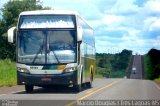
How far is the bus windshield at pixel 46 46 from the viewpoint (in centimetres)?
2266

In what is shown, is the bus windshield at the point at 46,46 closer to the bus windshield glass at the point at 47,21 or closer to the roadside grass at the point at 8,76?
the bus windshield glass at the point at 47,21

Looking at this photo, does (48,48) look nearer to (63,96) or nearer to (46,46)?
(46,46)

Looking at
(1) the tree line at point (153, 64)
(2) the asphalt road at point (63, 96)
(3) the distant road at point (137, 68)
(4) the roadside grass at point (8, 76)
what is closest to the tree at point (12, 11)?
(4) the roadside grass at point (8, 76)

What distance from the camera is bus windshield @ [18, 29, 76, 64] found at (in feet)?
74.3

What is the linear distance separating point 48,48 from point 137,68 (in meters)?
139

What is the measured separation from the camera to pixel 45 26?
23.1m

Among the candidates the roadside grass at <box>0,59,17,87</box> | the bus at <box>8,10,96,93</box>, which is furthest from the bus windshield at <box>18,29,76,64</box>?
the roadside grass at <box>0,59,17,87</box>

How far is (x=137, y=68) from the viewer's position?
160 metres

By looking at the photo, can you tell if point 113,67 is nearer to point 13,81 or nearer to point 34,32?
point 13,81

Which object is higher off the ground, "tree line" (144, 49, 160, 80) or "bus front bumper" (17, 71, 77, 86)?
"bus front bumper" (17, 71, 77, 86)

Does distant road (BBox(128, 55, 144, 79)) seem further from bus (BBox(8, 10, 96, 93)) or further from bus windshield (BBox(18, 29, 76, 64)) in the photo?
bus windshield (BBox(18, 29, 76, 64))

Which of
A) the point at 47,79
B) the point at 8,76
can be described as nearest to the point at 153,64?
the point at 8,76

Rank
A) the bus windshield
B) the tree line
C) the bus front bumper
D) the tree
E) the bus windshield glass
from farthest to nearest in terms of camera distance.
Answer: the tree line, the tree, the bus windshield glass, the bus windshield, the bus front bumper

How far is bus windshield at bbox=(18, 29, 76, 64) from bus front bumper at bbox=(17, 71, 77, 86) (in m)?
0.62
